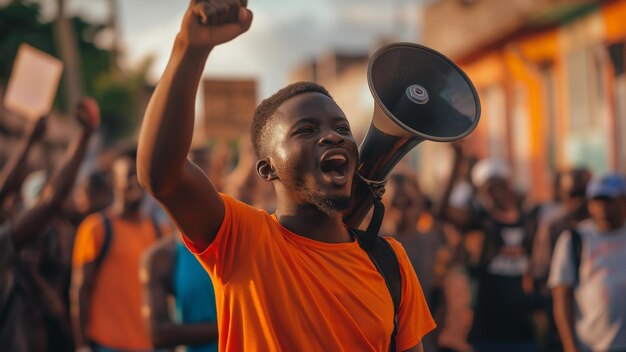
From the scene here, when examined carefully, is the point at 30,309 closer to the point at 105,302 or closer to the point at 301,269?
the point at 105,302

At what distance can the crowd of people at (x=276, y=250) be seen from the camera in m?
2.63

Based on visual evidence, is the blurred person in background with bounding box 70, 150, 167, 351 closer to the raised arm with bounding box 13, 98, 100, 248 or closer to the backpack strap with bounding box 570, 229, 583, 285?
the raised arm with bounding box 13, 98, 100, 248

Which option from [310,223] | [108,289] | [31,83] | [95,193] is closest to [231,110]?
[95,193]

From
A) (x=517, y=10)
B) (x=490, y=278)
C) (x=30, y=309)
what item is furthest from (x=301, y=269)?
(x=517, y=10)

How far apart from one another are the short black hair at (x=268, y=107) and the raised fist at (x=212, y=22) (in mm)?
624

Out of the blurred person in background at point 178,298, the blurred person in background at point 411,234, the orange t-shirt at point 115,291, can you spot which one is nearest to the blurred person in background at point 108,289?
the orange t-shirt at point 115,291

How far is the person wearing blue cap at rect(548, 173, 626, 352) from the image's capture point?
5.97 m

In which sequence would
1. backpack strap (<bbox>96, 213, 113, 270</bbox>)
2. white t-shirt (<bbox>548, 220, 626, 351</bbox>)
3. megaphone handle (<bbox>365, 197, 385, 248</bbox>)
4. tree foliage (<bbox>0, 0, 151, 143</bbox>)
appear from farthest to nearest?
1. tree foliage (<bbox>0, 0, 151, 143</bbox>)
2. backpack strap (<bbox>96, 213, 113, 270</bbox>)
3. white t-shirt (<bbox>548, 220, 626, 351</bbox>)
4. megaphone handle (<bbox>365, 197, 385, 248</bbox>)

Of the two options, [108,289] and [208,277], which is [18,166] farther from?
[208,277]

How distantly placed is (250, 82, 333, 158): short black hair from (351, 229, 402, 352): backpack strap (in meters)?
0.41

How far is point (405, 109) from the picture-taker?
318 cm

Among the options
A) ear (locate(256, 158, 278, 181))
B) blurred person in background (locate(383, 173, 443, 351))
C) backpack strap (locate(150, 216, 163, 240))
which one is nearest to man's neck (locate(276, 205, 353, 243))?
ear (locate(256, 158, 278, 181))

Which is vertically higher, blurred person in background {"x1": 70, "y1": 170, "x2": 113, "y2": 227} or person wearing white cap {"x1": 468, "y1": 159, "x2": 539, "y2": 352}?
blurred person in background {"x1": 70, "y1": 170, "x2": 113, "y2": 227}

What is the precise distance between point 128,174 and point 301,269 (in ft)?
13.5
